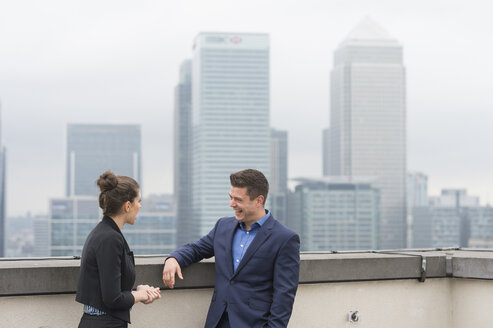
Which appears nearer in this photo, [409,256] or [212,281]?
[212,281]

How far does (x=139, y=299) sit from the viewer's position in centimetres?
298

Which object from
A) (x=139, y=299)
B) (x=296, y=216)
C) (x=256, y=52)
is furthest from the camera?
(x=256, y=52)

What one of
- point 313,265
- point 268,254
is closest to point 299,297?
point 313,265

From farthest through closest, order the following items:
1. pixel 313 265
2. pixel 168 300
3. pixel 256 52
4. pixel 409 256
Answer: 1. pixel 256 52
2. pixel 409 256
3. pixel 313 265
4. pixel 168 300

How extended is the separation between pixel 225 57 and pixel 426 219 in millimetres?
78663

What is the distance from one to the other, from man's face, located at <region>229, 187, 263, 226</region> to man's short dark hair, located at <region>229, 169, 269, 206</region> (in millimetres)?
21

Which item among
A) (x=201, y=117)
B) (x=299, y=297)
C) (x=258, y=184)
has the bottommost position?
(x=299, y=297)

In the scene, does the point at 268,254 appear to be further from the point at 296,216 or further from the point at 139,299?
the point at 296,216

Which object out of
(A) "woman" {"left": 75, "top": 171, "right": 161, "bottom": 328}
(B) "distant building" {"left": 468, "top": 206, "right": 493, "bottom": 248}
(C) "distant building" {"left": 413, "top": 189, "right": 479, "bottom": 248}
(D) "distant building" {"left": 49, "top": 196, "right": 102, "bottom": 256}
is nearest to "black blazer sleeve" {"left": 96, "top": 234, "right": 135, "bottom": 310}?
(A) "woman" {"left": 75, "top": 171, "right": 161, "bottom": 328}

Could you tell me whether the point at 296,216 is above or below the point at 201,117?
below

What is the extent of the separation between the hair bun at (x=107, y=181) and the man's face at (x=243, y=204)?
62 centimetres

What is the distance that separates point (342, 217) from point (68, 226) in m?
72.1

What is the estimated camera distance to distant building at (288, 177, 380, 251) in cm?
16675

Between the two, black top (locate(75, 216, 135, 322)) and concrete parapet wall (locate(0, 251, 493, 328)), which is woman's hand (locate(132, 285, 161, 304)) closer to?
black top (locate(75, 216, 135, 322))
